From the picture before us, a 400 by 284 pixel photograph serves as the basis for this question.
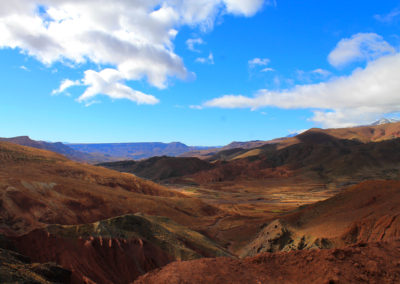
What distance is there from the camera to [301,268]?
9297mm

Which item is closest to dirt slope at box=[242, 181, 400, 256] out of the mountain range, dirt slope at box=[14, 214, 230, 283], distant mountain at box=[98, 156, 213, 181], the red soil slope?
the mountain range

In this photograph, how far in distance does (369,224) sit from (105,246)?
701 inches

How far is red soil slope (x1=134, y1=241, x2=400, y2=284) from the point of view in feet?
28.1

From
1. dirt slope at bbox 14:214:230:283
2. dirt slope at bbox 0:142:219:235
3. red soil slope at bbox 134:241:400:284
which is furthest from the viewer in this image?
dirt slope at bbox 0:142:219:235

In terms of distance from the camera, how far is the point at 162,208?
41.8 metres

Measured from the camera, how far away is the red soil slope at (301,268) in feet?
28.1

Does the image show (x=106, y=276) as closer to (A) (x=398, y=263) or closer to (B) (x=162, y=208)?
(A) (x=398, y=263)

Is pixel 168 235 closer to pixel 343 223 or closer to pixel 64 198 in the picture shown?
pixel 343 223

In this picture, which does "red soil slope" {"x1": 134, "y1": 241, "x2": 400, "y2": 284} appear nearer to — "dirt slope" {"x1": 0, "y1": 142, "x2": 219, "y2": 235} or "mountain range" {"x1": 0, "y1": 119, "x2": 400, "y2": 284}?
"mountain range" {"x1": 0, "y1": 119, "x2": 400, "y2": 284}

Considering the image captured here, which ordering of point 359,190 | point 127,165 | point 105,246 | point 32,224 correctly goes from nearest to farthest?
point 105,246 < point 32,224 < point 359,190 < point 127,165

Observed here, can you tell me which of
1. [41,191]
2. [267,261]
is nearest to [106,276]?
[267,261]

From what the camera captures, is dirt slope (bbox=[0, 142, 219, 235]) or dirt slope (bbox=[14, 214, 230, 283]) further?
dirt slope (bbox=[0, 142, 219, 235])

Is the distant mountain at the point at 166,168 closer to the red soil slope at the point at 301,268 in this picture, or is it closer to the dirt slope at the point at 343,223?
the dirt slope at the point at 343,223

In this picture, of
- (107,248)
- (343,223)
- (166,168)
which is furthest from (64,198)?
(166,168)
